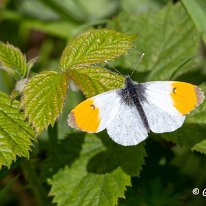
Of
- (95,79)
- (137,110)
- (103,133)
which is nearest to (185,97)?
(137,110)

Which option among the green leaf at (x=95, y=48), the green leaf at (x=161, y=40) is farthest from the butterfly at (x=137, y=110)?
the green leaf at (x=161, y=40)

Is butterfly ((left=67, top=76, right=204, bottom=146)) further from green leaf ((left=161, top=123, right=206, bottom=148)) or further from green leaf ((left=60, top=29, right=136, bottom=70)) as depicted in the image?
green leaf ((left=161, top=123, right=206, bottom=148))

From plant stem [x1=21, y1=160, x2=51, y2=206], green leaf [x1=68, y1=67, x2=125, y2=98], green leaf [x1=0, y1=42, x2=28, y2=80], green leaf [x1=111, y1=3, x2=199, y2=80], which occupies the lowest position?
plant stem [x1=21, y1=160, x2=51, y2=206]

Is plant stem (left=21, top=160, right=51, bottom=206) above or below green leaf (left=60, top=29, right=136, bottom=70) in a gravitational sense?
below

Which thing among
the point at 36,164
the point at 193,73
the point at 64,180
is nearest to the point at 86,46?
the point at 64,180

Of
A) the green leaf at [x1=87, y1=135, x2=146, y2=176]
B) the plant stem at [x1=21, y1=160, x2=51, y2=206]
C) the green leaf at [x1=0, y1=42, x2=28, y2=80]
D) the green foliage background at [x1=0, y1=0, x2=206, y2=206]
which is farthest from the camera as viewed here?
the plant stem at [x1=21, y1=160, x2=51, y2=206]

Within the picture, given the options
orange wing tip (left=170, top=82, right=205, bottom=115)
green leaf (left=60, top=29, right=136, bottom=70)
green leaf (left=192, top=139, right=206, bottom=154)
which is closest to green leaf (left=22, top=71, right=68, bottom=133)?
green leaf (left=60, top=29, right=136, bottom=70)

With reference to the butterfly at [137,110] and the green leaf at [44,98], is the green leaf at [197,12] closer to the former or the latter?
the butterfly at [137,110]
